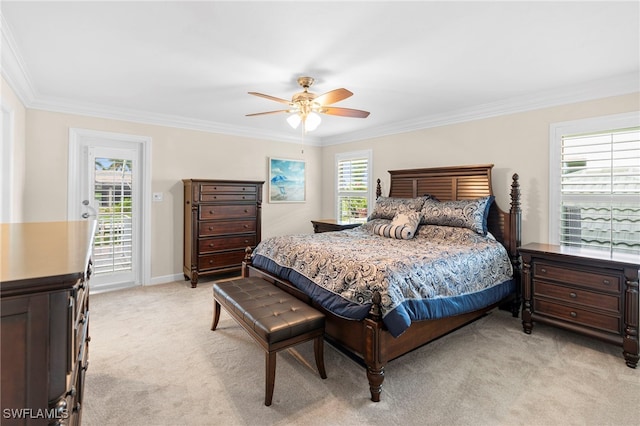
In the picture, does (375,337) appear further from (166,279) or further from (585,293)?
(166,279)

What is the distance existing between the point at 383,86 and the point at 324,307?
90.2 inches

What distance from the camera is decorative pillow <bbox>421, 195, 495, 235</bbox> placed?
11.2ft

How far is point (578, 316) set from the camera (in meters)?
2.68

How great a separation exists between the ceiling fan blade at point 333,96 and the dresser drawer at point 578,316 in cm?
260

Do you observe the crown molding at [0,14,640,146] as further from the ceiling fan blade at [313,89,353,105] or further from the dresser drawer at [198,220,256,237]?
the ceiling fan blade at [313,89,353,105]

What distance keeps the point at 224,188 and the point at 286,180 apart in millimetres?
1468

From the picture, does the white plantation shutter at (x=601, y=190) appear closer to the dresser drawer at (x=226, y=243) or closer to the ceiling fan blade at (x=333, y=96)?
the ceiling fan blade at (x=333, y=96)

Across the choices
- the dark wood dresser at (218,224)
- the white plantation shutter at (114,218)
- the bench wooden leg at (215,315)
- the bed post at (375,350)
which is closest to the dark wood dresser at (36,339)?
the bed post at (375,350)

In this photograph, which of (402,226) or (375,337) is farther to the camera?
(402,226)

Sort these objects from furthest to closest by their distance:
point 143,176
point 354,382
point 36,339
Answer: point 143,176, point 354,382, point 36,339

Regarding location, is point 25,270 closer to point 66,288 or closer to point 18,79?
point 66,288

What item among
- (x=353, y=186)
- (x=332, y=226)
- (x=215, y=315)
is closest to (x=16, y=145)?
(x=215, y=315)

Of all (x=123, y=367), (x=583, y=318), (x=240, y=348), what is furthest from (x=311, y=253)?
(x=583, y=318)

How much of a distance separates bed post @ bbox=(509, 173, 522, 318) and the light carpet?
33 centimetres
